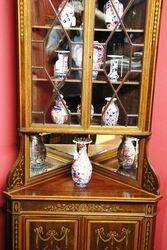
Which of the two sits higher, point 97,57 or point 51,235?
point 97,57

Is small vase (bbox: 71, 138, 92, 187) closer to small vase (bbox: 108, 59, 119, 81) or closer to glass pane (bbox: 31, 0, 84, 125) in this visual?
glass pane (bbox: 31, 0, 84, 125)

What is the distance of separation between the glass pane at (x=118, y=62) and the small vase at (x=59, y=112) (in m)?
0.14

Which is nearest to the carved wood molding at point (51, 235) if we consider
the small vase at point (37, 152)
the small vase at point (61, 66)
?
the small vase at point (37, 152)

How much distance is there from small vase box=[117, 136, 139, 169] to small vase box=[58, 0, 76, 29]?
0.71 m

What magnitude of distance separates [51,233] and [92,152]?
0.54m

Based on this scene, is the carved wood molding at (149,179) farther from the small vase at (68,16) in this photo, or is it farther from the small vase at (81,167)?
the small vase at (68,16)

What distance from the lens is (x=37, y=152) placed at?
81.0 inches

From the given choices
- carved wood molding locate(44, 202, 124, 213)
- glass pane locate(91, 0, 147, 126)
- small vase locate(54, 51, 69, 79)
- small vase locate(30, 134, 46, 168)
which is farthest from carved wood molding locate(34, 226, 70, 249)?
small vase locate(54, 51, 69, 79)

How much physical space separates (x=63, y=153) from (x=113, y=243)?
58 centimetres

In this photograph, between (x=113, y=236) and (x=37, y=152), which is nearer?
(x=113, y=236)

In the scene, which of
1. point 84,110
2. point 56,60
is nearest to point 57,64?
point 56,60

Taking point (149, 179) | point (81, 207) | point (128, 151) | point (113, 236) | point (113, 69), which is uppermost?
point (113, 69)

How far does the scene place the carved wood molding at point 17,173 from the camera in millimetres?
1862

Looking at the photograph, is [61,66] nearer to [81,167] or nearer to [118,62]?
[118,62]
